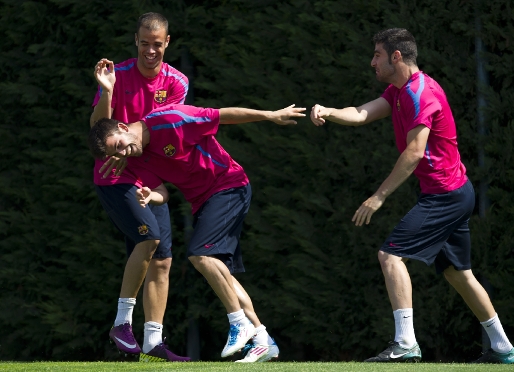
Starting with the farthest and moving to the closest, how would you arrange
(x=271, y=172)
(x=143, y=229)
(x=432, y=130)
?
1. (x=271, y=172)
2. (x=143, y=229)
3. (x=432, y=130)

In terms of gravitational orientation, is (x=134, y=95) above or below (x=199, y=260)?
above

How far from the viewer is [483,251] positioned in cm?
653

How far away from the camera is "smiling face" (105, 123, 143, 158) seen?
559 centimetres

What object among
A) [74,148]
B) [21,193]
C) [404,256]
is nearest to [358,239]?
[404,256]

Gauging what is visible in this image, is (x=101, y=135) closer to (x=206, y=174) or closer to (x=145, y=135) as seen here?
(x=145, y=135)

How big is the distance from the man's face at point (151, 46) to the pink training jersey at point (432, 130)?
1.59 m

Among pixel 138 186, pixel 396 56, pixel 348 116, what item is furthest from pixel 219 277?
pixel 396 56

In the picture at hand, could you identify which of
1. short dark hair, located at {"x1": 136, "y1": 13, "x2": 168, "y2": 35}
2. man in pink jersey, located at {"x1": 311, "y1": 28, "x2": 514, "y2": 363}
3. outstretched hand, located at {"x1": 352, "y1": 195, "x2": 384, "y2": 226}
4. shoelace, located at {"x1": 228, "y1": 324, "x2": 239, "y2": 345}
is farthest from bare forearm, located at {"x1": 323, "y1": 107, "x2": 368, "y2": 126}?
shoelace, located at {"x1": 228, "y1": 324, "x2": 239, "y2": 345}

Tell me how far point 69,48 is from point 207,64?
4.84 ft

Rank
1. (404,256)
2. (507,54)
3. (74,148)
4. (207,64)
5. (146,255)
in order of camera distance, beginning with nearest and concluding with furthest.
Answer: (404,256), (146,255), (507,54), (207,64), (74,148)

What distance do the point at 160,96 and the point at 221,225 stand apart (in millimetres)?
1022

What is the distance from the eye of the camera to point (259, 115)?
5559 millimetres

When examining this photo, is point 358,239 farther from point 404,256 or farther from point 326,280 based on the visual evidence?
point 404,256

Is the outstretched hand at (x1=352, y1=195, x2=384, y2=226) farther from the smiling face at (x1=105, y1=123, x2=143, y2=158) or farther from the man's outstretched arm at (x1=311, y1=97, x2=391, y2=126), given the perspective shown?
the smiling face at (x1=105, y1=123, x2=143, y2=158)
